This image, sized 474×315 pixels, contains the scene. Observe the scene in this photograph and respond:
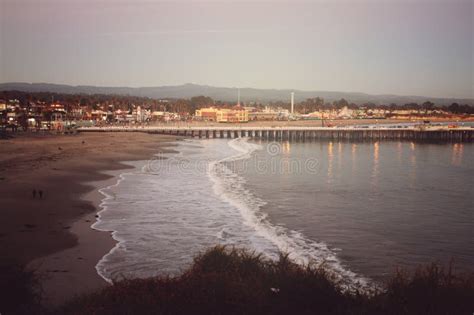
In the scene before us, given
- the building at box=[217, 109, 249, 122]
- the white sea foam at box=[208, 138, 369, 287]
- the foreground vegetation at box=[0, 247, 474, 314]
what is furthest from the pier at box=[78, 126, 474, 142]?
the foreground vegetation at box=[0, 247, 474, 314]

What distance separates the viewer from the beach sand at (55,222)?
1247 cm

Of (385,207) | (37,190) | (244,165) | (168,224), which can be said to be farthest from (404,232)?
(244,165)

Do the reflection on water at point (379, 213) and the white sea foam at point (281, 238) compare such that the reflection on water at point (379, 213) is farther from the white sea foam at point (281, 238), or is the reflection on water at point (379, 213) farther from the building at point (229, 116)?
the building at point (229, 116)

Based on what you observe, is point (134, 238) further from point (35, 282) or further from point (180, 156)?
point (180, 156)

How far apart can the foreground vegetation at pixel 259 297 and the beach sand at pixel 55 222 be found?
2.35 metres

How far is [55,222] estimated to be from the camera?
59.5 feet

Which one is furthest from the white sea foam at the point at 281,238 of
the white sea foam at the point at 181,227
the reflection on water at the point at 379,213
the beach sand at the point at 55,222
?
the beach sand at the point at 55,222

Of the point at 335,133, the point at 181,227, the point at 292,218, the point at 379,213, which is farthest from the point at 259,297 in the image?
the point at 335,133

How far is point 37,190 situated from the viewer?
24391 millimetres

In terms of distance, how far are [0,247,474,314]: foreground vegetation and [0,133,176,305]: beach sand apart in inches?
92.6

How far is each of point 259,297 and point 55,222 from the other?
1184cm

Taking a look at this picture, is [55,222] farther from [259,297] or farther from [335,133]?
[335,133]

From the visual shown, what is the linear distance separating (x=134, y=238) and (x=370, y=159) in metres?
42.5

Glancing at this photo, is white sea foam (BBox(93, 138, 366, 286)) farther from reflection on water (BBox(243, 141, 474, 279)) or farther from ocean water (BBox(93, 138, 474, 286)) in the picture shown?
reflection on water (BBox(243, 141, 474, 279))
